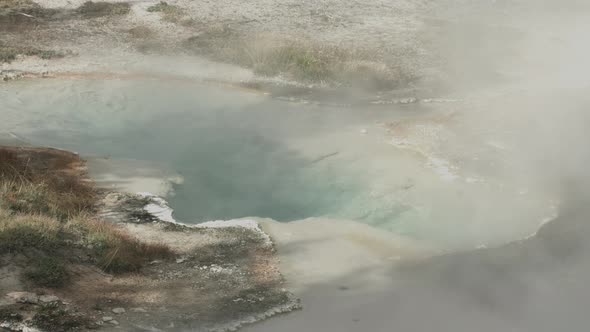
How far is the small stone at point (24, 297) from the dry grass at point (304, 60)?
9.59 meters

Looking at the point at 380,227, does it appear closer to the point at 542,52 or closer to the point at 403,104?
the point at 403,104

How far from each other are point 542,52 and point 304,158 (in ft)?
31.6

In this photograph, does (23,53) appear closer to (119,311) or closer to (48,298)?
(48,298)

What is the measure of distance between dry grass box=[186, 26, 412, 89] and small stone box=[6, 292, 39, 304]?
31.5ft

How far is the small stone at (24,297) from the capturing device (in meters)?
7.20

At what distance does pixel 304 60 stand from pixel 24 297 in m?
10.3

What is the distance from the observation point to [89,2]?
2045 centimetres

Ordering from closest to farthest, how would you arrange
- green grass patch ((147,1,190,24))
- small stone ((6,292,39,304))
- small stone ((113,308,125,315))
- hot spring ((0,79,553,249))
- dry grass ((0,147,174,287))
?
small stone ((6,292,39,304)), small stone ((113,308,125,315)), dry grass ((0,147,174,287)), hot spring ((0,79,553,249)), green grass patch ((147,1,190,24))

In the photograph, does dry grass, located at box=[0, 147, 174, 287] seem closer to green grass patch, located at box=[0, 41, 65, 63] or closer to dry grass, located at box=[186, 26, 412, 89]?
green grass patch, located at box=[0, 41, 65, 63]

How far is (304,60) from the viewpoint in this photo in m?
16.2

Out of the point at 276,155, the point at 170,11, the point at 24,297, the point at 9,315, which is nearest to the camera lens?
the point at 9,315

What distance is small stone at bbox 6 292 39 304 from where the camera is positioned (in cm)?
720

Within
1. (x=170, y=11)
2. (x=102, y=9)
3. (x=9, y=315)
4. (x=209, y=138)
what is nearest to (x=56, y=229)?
(x=9, y=315)

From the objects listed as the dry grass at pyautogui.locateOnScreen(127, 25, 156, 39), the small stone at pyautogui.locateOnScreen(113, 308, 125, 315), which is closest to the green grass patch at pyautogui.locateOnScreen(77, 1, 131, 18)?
the dry grass at pyautogui.locateOnScreen(127, 25, 156, 39)
